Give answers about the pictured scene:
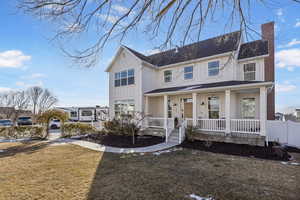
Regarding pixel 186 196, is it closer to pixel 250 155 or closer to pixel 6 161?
pixel 250 155

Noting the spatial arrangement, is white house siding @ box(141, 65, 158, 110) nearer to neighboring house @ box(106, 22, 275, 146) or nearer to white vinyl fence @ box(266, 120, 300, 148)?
neighboring house @ box(106, 22, 275, 146)

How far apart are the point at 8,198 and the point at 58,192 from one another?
1015 mm

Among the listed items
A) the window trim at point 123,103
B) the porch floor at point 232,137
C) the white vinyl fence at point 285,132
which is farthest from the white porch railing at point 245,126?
the window trim at point 123,103

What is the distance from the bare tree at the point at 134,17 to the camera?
3.74 meters

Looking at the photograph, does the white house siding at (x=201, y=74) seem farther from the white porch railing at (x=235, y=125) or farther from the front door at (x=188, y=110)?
the white porch railing at (x=235, y=125)

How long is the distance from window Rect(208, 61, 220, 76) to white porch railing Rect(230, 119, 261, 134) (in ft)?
13.0

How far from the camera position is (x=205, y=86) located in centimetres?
1062

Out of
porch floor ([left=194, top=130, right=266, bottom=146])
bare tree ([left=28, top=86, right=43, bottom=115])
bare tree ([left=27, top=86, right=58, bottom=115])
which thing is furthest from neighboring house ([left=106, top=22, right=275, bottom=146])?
bare tree ([left=28, top=86, right=43, bottom=115])

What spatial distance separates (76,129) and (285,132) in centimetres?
1565

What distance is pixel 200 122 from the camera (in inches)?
415

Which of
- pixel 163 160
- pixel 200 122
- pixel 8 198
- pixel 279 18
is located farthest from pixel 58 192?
pixel 200 122

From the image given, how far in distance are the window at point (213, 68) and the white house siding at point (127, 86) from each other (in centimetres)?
557

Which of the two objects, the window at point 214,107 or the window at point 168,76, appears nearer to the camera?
the window at point 214,107

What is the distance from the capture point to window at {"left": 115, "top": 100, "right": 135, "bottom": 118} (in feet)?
44.3
